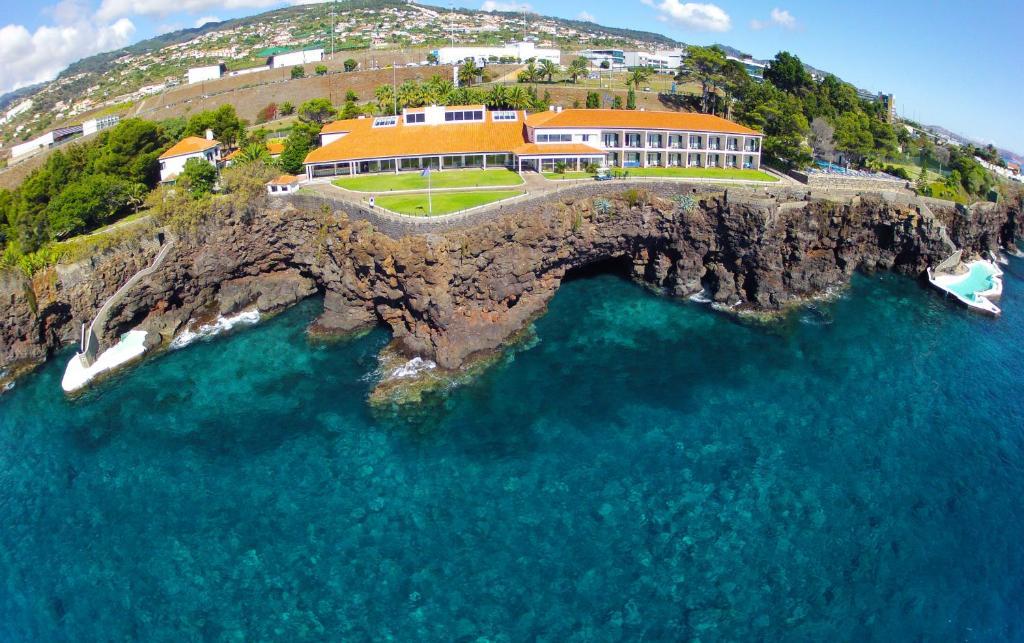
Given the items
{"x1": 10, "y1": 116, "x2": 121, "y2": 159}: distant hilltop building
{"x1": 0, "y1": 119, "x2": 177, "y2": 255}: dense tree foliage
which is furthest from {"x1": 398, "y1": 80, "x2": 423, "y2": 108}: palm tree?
{"x1": 10, "y1": 116, "x2": 121, "y2": 159}: distant hilltop building

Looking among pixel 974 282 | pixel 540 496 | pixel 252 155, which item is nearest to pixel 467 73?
pixel 252 155

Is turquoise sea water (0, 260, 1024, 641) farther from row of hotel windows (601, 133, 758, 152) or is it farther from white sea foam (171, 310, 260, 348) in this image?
row of hotel windows (601, 133, 758, 152)

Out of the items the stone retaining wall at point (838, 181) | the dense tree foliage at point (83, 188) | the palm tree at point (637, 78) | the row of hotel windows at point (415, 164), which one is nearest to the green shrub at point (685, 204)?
the stone retaining wall at point (838, 181)

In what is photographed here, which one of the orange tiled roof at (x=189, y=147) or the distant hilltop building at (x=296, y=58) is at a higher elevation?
the distant hilltop building at (x=296, y=58)

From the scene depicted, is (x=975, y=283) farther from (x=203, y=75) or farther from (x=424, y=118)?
(x=203, y=75)

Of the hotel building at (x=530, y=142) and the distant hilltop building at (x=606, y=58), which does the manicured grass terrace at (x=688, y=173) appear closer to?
the hotel building at (x=530, y=142)

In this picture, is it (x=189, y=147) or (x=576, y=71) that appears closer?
→ (x=189, y=147)
